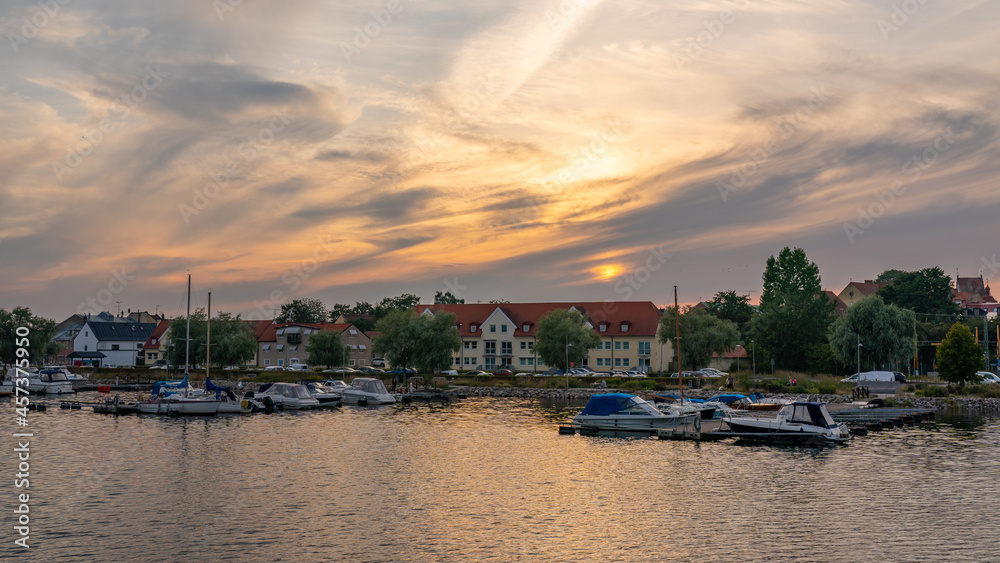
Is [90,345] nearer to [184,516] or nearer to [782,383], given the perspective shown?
[782,383]

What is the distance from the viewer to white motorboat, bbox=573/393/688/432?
5659 centimetres

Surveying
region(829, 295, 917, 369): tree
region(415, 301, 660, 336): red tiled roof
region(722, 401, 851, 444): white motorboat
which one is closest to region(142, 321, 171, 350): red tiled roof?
region(415, 301, 660, 336): red tiled roof

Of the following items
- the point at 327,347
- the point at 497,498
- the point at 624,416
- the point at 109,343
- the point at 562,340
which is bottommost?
the point at 497,498

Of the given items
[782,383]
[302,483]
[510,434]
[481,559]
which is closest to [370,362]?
[782,383]

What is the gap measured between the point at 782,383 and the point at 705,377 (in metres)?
12.3

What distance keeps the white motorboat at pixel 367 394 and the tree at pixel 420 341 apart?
23645 millimetres

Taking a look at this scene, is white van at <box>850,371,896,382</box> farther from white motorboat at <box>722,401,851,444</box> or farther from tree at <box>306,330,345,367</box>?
tree at <box>306,330,345,367</box>

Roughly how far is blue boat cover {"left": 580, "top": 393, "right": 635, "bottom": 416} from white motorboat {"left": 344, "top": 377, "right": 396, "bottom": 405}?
104 feet

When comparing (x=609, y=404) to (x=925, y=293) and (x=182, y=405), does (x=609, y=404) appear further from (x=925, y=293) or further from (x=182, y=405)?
(x=925, y=293)

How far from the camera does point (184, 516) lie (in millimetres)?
29141

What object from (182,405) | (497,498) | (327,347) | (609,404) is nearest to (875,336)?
(609,404)

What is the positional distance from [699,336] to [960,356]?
40575 millimetres

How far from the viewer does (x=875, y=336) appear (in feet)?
315

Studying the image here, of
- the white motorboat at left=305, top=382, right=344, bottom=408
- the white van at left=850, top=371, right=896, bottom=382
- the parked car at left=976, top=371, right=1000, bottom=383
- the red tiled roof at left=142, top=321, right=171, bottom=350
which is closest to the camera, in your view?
the white motorboat at left=305, top=382, right=344, bottom=408
